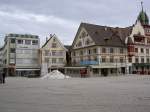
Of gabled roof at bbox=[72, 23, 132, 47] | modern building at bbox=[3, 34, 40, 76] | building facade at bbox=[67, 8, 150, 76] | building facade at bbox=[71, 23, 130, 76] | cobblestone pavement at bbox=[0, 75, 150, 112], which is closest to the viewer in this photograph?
cobblestone pavement at bbox=[0, 75, 150, 112]

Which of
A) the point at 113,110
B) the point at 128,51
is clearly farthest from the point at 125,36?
the point at 113,110

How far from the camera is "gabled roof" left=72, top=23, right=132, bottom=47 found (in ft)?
230

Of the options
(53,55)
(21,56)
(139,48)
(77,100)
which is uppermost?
(139,48)

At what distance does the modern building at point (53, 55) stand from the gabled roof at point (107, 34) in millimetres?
10351

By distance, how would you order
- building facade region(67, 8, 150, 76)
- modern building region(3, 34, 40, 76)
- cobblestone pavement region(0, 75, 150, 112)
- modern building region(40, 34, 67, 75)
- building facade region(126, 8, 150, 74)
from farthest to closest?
1. modern building region(40, 34, 67, 75)
2. modern building region(3, 34, 40, 76)
3. building facade region(126, 8, 150, 74)
4. building facade region(67, 8, 150, 76)
5. cobblestone pavement region(0, 75, 150, 112)

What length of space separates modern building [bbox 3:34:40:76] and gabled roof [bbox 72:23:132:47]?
17.3 m

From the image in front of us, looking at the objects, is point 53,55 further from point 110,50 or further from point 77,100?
point 77,100

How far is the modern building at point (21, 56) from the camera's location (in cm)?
7600

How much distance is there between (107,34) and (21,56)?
2611cm

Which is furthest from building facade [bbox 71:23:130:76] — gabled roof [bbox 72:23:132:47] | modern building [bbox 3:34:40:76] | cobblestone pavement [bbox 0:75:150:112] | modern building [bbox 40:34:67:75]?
cobblestone pavement [bbox 0:75:150:112]

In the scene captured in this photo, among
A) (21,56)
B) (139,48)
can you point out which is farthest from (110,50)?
(21,56)

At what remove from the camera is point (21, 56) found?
7688 cm

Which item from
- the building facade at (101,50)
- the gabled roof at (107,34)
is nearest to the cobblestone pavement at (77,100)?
the building facade at (101,50)

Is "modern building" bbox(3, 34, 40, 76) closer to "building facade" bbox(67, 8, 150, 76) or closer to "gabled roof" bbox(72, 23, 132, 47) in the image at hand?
"building facade" bbox(67, 8, 150, 76)
